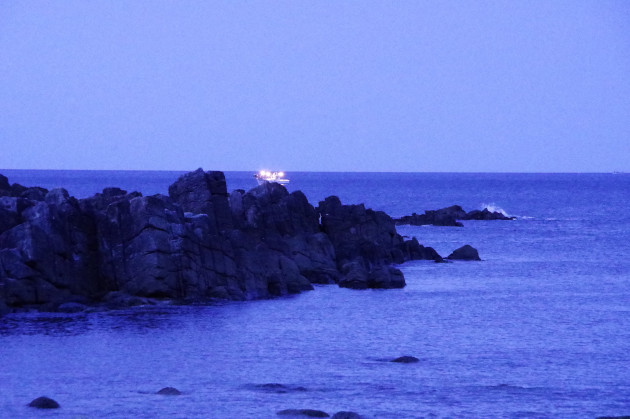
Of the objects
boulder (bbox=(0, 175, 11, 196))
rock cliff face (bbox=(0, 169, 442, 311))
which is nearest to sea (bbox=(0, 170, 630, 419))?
rock cliff face (bbox=(0, 169, 442, 311))

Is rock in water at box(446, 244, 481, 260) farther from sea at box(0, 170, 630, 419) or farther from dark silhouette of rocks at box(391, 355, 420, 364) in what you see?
dark silhouette of rocks at box(391, 355, 420, 364)

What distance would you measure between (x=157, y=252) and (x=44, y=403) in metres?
20.4

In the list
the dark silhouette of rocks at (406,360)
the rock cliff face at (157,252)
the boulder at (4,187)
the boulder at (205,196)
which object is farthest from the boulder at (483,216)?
the dark silhouette of rocks at (406,360)

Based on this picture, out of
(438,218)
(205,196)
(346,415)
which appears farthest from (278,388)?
(438,218)

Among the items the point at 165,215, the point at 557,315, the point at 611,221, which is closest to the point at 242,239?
the point at 165,215

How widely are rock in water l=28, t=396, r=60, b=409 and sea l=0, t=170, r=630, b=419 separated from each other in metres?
0.23

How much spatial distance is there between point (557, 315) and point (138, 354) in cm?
2068

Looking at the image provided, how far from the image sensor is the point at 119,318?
147 ft

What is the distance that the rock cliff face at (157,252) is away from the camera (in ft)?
152

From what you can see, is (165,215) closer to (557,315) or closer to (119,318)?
(119,318)

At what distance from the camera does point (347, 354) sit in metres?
37.6

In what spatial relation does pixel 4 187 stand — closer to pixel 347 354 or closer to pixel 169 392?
pixel 347 354

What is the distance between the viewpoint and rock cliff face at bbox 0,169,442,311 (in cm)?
4634

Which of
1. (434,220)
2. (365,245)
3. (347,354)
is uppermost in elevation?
(365,245)
